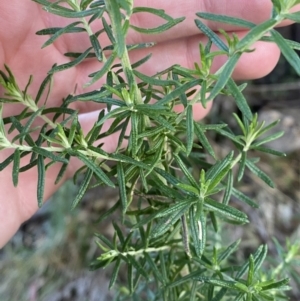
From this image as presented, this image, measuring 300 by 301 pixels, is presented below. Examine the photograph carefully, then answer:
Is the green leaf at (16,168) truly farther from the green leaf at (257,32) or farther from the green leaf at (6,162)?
the green leaf at (257,32)

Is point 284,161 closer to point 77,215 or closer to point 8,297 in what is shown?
point 77,215

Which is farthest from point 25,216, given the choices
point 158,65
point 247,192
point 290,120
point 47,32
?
point 290,120

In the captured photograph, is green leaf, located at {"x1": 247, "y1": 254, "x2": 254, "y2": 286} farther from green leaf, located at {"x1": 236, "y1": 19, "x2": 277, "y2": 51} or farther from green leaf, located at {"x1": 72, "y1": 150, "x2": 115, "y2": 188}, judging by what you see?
green leaf, located at {"x1": 236, "y1": 19, "x2": 277, "y2": 51}

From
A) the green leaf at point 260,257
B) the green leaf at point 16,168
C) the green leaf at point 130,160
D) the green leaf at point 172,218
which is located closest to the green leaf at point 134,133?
the green leaf at point 130,160

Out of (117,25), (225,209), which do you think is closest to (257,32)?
(117,25)

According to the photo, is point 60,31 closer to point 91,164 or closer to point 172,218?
point 91,164
